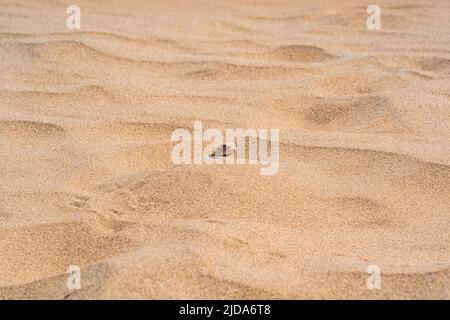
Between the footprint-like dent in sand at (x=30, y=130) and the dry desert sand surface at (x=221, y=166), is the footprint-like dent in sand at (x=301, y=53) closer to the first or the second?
the dry desert sand surface at (x=221, y=166)

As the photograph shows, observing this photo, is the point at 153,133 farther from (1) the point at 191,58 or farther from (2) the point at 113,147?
(1) the point at 191,58

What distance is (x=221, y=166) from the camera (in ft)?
5.29

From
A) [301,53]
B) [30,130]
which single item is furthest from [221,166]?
[301,53]

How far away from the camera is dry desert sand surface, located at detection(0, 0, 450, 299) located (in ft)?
4.09

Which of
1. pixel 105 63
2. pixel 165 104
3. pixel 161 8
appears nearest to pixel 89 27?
pixel 105 63

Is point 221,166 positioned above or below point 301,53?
below

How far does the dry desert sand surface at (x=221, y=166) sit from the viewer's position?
4.09ft

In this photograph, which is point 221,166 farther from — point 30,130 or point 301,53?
point 301,53

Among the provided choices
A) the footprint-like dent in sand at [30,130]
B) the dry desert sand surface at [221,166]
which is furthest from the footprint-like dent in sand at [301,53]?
the footprint-like dent in sand at [30,130]

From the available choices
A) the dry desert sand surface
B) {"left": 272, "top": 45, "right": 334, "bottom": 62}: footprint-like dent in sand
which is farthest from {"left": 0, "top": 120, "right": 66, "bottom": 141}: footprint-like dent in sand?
{"left": 272, "top": 45, "right": 334, "bottom": 62}: footprint-like dent in sand

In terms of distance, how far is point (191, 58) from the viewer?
2500 mm

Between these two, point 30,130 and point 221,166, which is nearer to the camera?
point 221,166

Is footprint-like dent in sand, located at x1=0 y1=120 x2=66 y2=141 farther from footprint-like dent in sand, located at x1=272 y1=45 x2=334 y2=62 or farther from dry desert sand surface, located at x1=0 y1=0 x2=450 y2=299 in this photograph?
footprint-like dent in sand, located at x1=272 y1=45 x2=334 y2=62
